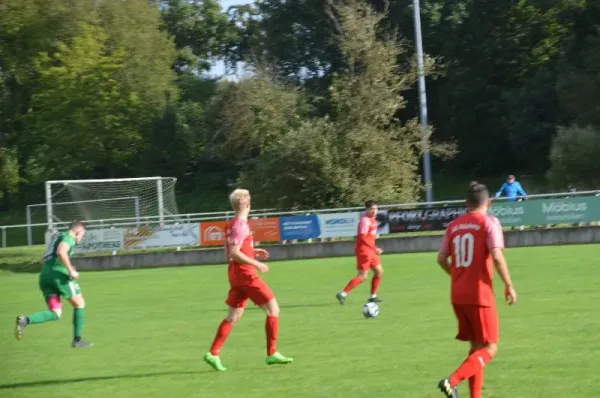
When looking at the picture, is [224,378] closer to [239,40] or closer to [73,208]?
[73,208]

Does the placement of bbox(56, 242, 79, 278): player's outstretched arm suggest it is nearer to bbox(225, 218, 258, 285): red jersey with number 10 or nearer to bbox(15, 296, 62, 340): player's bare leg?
bbox(15, 296, 62, 340): player's bare leg

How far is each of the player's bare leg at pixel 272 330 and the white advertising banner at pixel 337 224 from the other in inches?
923

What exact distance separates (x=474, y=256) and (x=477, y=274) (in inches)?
5.6

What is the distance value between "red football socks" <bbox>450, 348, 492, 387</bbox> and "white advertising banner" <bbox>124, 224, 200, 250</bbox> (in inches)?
1098

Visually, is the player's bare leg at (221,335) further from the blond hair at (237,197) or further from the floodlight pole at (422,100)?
the floodlight pole at (422,100)

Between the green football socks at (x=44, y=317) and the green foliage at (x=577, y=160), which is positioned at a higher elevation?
the green foliage at (x=577, y=160)

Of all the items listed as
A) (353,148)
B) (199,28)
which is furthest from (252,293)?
(199,28)

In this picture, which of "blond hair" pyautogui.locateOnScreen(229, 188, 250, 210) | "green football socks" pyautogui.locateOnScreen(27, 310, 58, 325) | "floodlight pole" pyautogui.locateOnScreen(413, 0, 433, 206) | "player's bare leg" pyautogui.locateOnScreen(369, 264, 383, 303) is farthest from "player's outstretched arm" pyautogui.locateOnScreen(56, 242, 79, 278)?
"floodlight pole" pyautogui.locateOnScreen(413, 0, 433, 206)

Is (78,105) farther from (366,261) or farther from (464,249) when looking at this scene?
(464,249)

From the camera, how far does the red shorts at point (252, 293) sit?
10680 millimetres

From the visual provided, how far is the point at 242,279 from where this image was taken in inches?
421

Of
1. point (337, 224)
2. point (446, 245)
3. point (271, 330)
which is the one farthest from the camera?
point (337, 224)

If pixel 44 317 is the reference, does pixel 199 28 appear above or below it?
above

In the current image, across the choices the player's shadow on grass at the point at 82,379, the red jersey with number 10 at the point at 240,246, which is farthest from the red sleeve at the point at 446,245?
the player's shadow on grass at the point at 82,379
